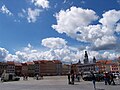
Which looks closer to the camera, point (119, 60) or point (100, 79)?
point (100, 79)

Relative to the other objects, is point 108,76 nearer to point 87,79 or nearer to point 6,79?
point 87,79

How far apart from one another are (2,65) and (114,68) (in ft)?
279

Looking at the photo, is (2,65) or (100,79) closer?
(100,79)

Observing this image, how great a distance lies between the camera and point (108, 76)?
3356cm

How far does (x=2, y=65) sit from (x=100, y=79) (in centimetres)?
15412

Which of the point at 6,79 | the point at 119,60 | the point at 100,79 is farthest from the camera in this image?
the point at 119,60

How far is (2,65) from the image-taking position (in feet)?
632

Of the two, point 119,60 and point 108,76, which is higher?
point 119,60

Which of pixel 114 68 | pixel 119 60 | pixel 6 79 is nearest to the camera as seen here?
pixel 6 79

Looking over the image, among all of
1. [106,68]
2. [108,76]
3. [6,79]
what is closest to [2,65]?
[106,68]

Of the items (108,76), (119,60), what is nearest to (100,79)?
(108,76)

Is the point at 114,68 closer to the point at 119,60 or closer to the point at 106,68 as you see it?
the point at 106,68

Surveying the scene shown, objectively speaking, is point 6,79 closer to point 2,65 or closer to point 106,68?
point 2,65

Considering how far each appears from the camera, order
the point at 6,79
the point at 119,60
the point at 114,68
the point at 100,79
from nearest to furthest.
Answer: the point at 100,79
the point at 6,79
the point at 119,60
the point at 114,68
